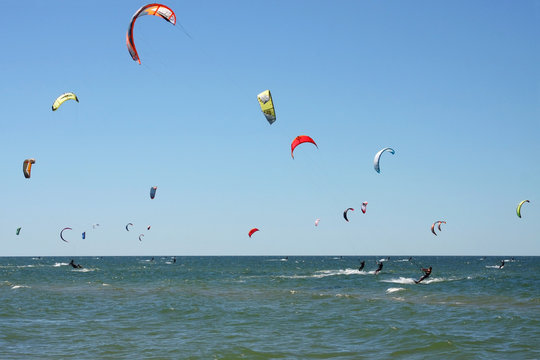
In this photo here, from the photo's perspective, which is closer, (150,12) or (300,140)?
(150,12)

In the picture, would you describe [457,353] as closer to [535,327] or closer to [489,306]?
[535,327]

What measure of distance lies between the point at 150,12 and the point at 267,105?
5.03 meters

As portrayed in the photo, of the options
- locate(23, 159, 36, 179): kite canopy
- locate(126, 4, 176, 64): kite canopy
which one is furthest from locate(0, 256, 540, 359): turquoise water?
locate(126, 4, 176, 64): kite canopy

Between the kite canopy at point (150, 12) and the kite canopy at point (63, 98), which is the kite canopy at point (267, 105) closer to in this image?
the kite canopy at point (150, 12)

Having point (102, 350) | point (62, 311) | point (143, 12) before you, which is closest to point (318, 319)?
point (102, 350)

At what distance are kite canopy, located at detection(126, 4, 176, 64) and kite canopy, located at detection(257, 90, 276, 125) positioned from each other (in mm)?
4153

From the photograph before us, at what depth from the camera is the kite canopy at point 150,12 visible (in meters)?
16.9

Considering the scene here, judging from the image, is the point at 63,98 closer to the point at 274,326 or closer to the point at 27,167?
the point at 27,167

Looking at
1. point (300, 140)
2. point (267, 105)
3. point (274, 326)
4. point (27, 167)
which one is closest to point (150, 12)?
point (267, 105)

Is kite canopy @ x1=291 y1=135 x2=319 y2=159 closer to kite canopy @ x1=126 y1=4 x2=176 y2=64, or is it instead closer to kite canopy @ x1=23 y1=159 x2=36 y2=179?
kite canopy @ x1=126 y1=4 x2=176 y2=64

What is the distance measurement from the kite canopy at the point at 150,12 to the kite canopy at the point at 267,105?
4153 mm

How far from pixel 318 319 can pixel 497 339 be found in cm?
600

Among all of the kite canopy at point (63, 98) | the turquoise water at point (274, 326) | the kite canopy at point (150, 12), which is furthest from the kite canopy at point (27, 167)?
the kite canopy at point (150, 12)

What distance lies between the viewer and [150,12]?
17.3m
